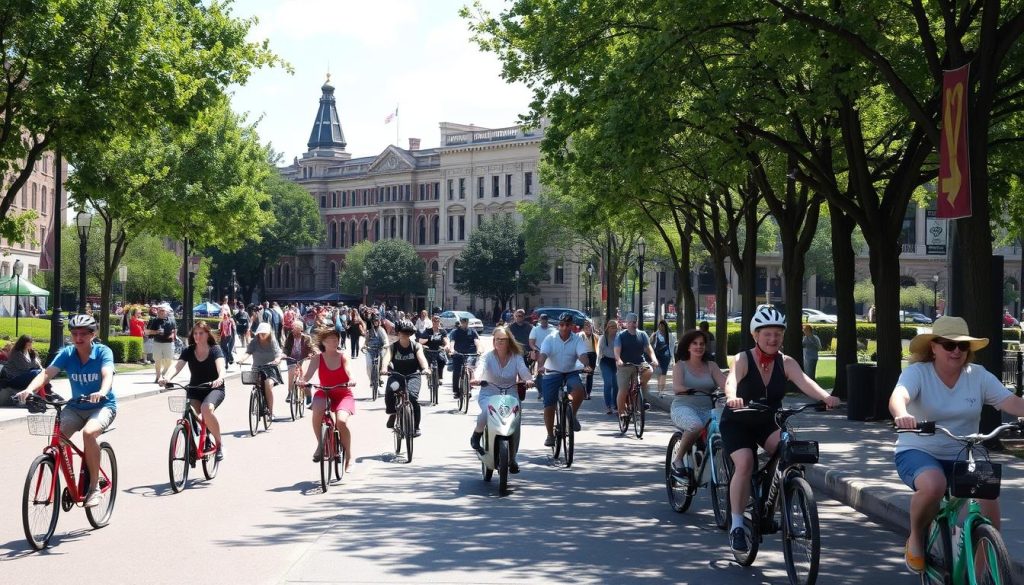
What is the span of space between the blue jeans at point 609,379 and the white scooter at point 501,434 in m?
8.16

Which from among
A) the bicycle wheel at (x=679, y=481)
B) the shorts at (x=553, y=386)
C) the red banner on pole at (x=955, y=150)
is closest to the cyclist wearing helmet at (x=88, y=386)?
the bicycle wheel at (x=679, y=481)

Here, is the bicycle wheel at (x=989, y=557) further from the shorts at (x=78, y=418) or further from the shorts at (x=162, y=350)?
the shorts at (x=162, y=350)

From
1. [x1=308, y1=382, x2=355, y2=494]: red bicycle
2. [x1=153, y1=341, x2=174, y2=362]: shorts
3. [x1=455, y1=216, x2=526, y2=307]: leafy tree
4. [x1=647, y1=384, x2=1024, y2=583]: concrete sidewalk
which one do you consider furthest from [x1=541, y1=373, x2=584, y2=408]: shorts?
[x1=455, y1=216, x2=526, y2=307]: leafy tree

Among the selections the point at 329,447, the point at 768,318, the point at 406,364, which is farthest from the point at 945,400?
the point at 406,364

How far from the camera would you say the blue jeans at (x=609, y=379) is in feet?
70.3

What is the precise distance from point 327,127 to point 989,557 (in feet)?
460

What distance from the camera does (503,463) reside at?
12383 mm

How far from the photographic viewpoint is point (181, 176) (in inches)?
1590

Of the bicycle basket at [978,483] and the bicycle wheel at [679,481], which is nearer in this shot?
the bicycle basket at [978,483]

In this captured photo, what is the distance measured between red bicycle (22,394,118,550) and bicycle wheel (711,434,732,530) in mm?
4770

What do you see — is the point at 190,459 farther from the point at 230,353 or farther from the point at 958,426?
the point at 230,353

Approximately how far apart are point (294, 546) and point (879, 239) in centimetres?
1437

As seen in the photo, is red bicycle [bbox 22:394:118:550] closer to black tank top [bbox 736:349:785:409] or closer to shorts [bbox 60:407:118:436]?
shorts [bbox 60:407:118:436]

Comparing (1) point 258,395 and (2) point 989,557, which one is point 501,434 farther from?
(1) point 258,395
